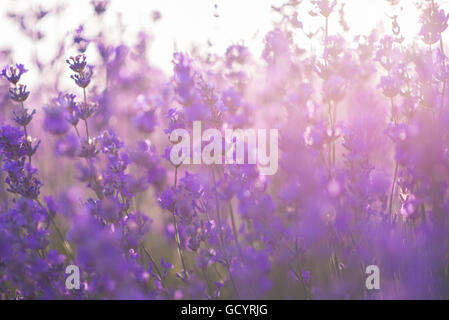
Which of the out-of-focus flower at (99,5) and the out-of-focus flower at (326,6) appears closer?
the out-of-focus flower at (326,6)

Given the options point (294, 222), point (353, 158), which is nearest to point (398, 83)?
point (353, 158)

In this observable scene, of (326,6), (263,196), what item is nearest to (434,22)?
(326,6)

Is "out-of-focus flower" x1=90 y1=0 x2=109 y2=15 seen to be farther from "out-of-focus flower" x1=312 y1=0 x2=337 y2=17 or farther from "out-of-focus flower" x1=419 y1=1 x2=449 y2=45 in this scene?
"out-of-focus flower" x1=419 y1=1 x2=449 y2=45

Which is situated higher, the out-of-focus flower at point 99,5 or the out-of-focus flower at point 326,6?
the out-of-focus flower at point 99,5

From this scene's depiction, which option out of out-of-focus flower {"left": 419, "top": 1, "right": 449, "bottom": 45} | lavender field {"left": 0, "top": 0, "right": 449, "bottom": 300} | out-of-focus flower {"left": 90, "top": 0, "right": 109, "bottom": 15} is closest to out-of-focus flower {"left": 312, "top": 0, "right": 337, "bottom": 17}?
lavender field {"left": 0, "top": 0, "right": 449, "bottom": 300}

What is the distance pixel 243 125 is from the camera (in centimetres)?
204

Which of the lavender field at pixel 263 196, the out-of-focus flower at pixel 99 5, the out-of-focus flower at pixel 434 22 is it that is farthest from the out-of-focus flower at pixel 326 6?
the out-of-focus flower at pixel 99 5

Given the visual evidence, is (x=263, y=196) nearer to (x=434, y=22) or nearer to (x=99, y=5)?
(x=434, y=22)

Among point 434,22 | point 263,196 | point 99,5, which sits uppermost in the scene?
point 99,5

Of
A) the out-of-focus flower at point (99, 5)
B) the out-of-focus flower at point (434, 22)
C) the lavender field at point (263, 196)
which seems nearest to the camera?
the lavender field at point (263, 196)

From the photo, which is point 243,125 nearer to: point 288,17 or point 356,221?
point 356,221

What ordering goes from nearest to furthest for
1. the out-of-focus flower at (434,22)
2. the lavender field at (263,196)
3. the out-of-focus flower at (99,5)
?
the lavender field at (263,196) < the out-of-focus flower at (434,22) < the out-of-focus flower at (99,5)

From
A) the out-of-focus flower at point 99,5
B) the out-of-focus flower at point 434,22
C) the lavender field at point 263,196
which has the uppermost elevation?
the out-of-focus flower at point 99,5

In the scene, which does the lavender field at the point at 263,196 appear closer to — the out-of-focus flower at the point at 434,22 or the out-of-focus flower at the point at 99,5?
the out-of-focus flower at the point at 434,22
